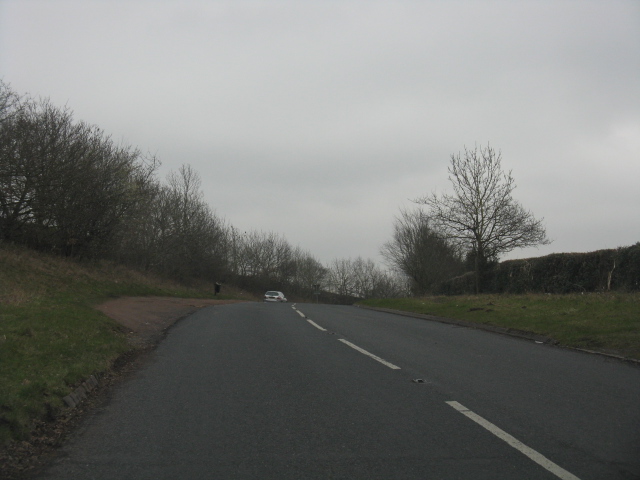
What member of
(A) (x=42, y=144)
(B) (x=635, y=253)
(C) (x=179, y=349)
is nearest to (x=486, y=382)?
(C) (x=179, y=349)

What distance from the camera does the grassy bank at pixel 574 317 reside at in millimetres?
11914

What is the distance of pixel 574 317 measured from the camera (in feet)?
50.2

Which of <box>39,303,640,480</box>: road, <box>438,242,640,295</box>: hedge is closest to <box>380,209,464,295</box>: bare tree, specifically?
<box>438,242,640,295</box>: hedge

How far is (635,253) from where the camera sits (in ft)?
62.2

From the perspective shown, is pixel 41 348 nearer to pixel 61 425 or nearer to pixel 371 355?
pixel 61 425

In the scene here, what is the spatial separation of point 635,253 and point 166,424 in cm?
1894

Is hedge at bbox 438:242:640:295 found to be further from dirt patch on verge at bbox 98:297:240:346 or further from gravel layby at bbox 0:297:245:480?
gravel layby at bbox 0:297:245:480

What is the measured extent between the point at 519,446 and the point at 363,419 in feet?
5.69

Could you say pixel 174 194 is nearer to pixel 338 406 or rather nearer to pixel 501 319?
pixel 501 319

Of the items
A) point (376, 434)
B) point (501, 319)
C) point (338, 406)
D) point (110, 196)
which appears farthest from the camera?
point (110, 196)

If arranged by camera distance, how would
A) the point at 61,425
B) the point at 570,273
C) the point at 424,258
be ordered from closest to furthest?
the point at 61,425 → the point at 570,273 → the point at 424,258

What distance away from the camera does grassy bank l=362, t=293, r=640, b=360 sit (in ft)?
39.1

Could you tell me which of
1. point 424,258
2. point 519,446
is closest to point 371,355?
point 519,446

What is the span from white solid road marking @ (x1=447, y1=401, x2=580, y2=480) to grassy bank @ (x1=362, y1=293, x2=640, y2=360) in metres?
5.95
